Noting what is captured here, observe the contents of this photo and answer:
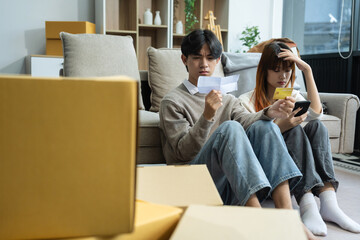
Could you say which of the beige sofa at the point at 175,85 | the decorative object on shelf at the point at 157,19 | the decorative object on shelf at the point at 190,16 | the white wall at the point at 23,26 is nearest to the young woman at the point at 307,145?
the beige sofa at the point at 175,85

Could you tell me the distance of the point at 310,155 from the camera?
153 cm

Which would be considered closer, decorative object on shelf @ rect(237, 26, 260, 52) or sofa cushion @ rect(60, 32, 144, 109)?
sofa cushion @ rect(60, 32, 144, 109)

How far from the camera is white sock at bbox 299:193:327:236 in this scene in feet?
4.53

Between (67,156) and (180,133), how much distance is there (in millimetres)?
1047

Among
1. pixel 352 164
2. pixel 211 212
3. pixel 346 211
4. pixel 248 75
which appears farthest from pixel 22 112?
pixel 352 164

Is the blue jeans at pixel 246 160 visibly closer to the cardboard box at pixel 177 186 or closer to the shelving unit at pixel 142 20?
the cardboard box at pixel 177 186

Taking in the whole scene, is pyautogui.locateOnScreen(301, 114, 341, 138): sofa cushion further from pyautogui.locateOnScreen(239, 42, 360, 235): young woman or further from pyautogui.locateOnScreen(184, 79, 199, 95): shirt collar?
pyautogui.locateOnScreen(184, 79, 199, 95): shirt collar

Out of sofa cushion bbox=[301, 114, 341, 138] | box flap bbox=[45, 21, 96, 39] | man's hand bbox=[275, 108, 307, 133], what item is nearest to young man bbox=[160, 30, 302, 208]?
man's hand bbox=[275, 108, 307, 133]

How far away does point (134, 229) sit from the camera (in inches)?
20.2

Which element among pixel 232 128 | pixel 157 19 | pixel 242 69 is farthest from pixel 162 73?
pixel 157 19

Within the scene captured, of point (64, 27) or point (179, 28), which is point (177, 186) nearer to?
point (64, 27)

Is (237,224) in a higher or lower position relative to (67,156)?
lower

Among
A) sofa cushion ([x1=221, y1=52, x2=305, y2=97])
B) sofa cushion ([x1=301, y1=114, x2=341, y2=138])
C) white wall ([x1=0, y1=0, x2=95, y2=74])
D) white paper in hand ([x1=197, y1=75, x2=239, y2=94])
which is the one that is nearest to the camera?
white paper in hand ([x1=197, y1=75, x2=239, y2=94])

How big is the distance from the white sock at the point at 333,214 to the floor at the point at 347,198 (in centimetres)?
2
